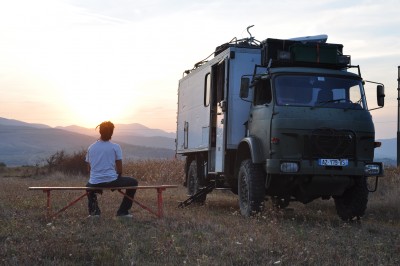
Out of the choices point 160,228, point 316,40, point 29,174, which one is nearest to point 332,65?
point 316,40

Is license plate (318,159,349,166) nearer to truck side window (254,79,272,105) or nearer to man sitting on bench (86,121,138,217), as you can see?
truck side window (254,79,272,105)

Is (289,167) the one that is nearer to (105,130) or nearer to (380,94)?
(380,94)

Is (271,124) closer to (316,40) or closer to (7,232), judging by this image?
(316,40)

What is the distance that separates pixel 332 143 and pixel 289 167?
0.91 m

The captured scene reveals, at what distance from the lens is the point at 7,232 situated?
8258 mm

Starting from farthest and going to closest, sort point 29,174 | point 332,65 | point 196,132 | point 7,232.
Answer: point 29,174, point 196,132, point 332,65, point 7,232

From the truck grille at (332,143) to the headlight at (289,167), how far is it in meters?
0.37

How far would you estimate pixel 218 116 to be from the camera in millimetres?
13328

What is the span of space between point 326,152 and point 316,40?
2.87 m

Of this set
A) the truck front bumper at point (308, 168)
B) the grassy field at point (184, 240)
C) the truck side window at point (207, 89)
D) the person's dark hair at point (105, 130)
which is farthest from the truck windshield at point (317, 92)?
the truck side window at point (207, 89)

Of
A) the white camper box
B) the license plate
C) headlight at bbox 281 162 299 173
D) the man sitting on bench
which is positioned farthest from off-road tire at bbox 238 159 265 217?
the man sitting on bench

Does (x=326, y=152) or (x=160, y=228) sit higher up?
(x=326, y=152)

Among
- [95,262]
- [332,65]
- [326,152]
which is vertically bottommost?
[95,262]

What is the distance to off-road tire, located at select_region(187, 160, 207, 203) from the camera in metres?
15.5
